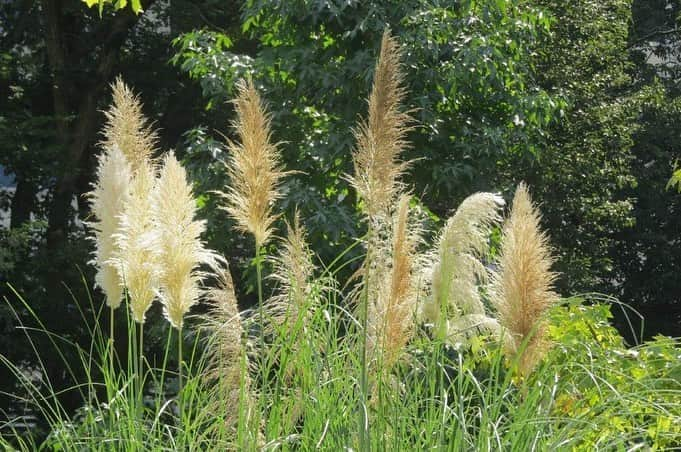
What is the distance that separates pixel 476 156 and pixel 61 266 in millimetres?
5329

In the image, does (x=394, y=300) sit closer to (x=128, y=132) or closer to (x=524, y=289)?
(x=524, y=289)

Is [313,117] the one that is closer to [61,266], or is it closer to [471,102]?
[471,102]

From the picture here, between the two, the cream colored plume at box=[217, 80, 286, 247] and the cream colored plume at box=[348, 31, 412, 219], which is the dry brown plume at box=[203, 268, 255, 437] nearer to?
the cream colored plume at box=[217, 80, 286, 247]

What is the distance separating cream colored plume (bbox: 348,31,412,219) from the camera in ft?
7.95

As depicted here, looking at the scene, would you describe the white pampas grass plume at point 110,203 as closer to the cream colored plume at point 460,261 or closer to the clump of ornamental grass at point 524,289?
the cream colored plume at point 460,261

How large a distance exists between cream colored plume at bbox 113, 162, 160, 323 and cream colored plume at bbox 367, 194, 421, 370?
0.57 metres

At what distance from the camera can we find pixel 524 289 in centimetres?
252

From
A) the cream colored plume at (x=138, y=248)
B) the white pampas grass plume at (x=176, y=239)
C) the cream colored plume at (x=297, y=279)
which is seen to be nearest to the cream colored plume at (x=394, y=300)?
the cream colored plume at (x=297, y=279)

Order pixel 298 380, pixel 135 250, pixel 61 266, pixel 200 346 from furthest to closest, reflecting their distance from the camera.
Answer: pixel 61 266
pixel 200 346
pixel 298 380
pixel 135 250

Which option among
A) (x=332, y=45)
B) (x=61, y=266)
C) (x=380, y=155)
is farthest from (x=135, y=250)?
(x=61, y=266)

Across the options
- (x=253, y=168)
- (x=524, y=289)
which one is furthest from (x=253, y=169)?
(x=524, y=289)

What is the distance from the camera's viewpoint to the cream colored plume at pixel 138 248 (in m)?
2.70

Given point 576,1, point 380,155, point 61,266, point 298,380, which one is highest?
point 576,1

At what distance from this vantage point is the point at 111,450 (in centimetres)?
274
